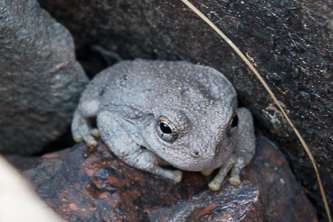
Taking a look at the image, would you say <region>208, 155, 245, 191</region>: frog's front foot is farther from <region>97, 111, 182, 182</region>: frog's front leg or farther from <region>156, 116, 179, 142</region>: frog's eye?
<region>156, 116, 179, 142</region>: frog's eye

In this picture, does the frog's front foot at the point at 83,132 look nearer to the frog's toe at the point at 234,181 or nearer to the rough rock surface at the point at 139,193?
the rough rock surface at the point at 139,193

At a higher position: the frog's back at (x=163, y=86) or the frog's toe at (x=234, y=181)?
the frog's back at (x=163, y=86)

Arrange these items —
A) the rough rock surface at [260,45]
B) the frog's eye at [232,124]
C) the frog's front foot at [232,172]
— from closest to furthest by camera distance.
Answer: the rough rock surface at [260,45], the frog's eye at [232,124], the frog's front foot at [232,172]

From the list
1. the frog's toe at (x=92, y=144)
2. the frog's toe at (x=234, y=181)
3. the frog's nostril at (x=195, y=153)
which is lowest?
the frog's toe at (x=92, y=144)

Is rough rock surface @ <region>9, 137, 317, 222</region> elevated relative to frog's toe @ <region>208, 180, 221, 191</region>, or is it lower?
lower

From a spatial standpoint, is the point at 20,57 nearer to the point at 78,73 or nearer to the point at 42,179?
the point at 78,73

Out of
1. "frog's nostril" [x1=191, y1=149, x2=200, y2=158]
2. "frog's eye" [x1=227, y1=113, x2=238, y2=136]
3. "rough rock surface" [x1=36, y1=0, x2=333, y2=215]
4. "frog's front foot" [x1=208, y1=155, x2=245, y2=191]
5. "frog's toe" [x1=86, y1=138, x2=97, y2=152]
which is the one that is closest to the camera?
"rough rock surface" [x1=36, y1=0, x2=333, y2=215]

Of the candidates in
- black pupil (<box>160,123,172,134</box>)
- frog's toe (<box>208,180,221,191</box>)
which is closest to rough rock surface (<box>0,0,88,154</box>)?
black pupil (<box>160,123,172,134</box>)

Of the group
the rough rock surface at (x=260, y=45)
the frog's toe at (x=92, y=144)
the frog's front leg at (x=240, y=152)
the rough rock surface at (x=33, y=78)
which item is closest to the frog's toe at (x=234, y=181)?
the frog's front leg at (x=240, y=152)
